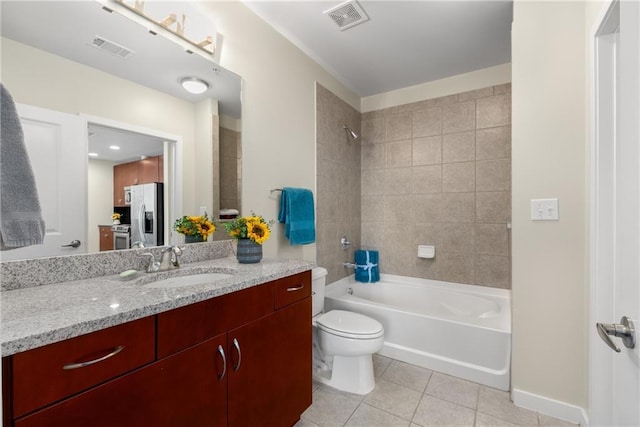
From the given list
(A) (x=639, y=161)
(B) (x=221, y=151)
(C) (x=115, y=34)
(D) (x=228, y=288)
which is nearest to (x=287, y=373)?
(D) (x=228, y=288)

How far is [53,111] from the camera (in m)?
1.10

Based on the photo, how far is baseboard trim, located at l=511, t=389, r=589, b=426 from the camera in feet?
5.00

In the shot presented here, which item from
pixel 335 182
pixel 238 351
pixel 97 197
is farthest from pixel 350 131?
pixel 238 351

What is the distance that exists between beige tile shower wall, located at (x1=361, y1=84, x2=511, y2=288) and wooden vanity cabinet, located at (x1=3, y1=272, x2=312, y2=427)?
1.81 metres

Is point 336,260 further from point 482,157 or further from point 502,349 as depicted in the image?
point 482,157

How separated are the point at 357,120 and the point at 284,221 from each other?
1.69 m

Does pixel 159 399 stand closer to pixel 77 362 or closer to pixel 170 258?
pixel 77 362

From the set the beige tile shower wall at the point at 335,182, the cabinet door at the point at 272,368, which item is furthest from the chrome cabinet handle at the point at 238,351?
the beige tile shower wall at the point at 335,182

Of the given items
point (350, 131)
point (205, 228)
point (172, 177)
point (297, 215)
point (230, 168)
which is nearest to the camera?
point (172, 177)

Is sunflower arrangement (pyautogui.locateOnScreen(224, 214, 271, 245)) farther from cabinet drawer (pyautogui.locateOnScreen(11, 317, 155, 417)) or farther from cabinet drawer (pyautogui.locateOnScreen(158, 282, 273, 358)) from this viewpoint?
cabinet drawer (pyautogui.locateOnScreen(11, 317, 155, 417))

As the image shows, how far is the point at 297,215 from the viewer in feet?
6.97

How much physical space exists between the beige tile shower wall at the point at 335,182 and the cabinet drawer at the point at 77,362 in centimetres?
177

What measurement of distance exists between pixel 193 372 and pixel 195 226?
2.71ft

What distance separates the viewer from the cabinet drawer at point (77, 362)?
0.63m
